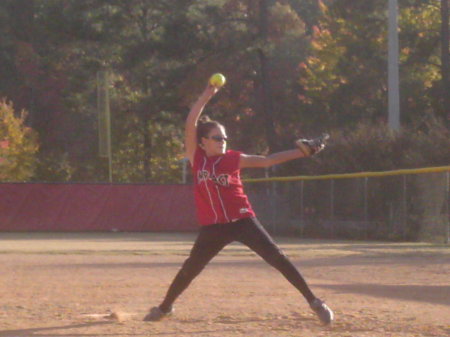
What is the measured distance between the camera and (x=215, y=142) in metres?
8.61

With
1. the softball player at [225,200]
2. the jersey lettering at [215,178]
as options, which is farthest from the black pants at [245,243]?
the jersey lettering at [215,178]

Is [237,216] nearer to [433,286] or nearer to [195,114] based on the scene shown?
[195,114]

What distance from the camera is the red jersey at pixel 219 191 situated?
8531 mm

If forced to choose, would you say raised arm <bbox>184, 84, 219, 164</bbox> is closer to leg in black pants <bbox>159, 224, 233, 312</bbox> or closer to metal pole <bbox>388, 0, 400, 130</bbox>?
leg in black pants <bbox>159, 224, 233, 312</bbox>

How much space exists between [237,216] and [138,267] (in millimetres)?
7708

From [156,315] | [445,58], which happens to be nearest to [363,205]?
[445,58]

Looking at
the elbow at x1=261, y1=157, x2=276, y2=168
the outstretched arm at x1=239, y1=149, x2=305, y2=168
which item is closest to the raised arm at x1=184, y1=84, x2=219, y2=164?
the outstretched arm at x1=239, y1=149, x2=305, y2=168

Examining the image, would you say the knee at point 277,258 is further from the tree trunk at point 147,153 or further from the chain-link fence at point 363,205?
the tree trunk at point 147,153

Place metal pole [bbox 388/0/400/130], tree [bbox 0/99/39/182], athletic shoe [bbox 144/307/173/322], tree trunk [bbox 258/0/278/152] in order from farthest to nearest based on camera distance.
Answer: tree [bbox 0/99/39/182] < tree trunk [bbox 258/0/278/152] < metal pole [bbox 388/0/400/130] < athletic shoe [bbox 144/307/173/322]

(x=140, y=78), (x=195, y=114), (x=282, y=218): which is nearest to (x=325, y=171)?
(x=282, y=218)

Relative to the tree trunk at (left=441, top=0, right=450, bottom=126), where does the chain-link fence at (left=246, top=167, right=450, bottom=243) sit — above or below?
below

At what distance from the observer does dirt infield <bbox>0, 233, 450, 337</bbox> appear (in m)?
8.60

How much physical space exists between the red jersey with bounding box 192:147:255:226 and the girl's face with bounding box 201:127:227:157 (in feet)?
0.14

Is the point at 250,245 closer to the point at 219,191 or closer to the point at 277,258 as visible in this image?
the point at 277,258
